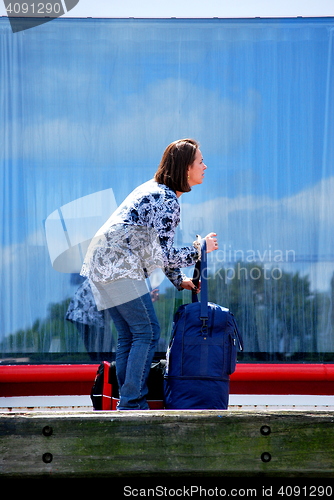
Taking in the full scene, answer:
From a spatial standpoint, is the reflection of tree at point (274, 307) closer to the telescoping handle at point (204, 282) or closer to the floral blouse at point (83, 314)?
the floral blouse at point (83, 314)

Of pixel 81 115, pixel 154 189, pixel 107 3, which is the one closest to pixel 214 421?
pixel 154 189

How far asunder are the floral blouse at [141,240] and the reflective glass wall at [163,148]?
4.84 ft

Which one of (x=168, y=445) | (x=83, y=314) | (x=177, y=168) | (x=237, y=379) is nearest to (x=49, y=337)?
(x=83, y=314)

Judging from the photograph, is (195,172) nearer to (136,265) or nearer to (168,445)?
(136,265)

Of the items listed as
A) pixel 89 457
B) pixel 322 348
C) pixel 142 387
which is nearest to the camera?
pixel 89 457

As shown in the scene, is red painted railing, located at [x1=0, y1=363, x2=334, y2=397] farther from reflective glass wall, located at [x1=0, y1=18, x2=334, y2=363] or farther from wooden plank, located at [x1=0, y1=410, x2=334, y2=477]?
wooden plank, located at [x1=0, y1=410, x2=334, y2=477]

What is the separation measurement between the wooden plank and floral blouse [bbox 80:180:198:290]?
91 cm

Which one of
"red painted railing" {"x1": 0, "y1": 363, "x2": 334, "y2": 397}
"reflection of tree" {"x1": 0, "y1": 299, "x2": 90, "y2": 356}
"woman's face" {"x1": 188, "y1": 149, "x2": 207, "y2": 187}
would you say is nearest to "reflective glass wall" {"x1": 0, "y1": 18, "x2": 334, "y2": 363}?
"reflection of tree" {"x1": 0, "y1": 299, "x2": 90, "y2": 356}

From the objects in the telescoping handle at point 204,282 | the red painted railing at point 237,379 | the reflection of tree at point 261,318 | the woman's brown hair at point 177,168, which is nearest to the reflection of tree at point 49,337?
the reflection of tree at point 261,318

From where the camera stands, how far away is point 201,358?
2.58 m

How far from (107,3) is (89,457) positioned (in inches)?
128

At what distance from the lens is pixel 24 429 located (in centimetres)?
195

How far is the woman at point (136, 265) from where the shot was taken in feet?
8.98

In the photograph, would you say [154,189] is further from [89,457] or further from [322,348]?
[322,348]
